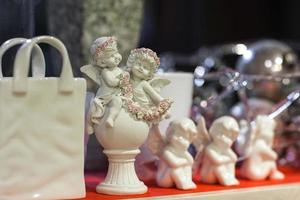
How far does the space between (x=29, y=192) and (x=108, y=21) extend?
39 cm

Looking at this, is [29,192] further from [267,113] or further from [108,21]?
[267,113]

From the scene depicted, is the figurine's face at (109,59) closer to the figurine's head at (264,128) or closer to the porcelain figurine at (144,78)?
the porcelain figurine at (144,78)

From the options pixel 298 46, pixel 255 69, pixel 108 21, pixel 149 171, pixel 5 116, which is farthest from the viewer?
pixel 298 46

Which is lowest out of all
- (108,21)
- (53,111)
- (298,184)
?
A: (298,184)

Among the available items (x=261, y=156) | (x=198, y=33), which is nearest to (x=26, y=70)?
(x=261, y=156)

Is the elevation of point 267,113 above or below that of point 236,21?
below

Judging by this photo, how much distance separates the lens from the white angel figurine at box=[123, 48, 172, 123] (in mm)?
773

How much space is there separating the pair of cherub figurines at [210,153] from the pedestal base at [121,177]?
0.06 meters

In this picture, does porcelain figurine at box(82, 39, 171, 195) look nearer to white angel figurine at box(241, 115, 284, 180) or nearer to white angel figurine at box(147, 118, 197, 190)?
white angel figurine at box(147, 118, 197, 190)

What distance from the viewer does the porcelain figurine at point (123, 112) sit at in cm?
75

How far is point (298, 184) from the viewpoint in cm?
90

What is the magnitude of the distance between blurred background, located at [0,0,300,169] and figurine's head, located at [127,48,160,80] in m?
0.16

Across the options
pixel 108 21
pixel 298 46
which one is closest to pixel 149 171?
pixel 108 21

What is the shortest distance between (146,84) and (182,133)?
82 mm
